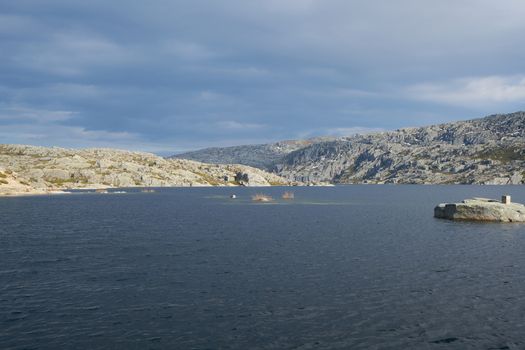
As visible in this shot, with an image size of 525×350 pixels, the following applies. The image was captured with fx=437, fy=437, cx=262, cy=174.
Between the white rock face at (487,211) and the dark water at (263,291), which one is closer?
the dark water at (263,291)

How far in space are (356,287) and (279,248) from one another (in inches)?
861

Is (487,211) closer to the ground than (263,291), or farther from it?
farther from it

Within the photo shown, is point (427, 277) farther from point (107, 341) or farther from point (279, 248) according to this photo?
point (107, 341)

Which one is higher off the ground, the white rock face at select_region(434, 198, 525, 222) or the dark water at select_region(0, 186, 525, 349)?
the white rock face at select_region(434, 198, 525, 222)

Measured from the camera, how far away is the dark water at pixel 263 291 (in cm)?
2723

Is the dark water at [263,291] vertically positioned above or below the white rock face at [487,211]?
below

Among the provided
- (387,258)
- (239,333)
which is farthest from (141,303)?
(387,258)

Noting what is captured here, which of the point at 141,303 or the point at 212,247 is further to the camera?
the point at 212,247

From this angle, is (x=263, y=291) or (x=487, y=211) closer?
(x=263, y=291)

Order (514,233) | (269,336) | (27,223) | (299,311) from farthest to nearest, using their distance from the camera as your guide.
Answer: (27,223) → (514,233) → (299,311) → (269,336)

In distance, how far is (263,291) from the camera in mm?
37750

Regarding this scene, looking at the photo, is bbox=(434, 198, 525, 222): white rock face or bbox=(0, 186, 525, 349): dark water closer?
bbox=(0, 186, 525, 349): dark water

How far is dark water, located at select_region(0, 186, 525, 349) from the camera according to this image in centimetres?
2723

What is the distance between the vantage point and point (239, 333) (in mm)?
27812
